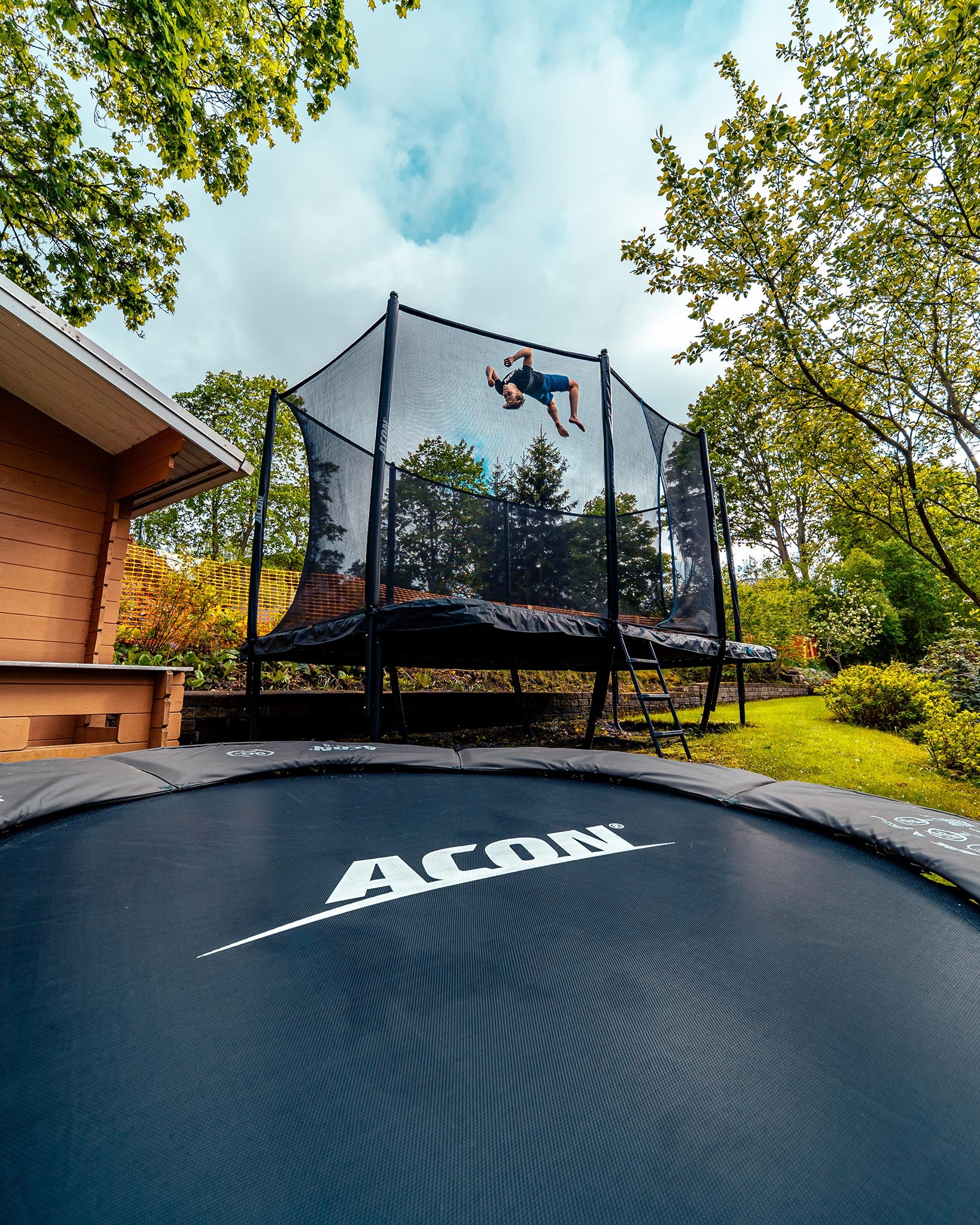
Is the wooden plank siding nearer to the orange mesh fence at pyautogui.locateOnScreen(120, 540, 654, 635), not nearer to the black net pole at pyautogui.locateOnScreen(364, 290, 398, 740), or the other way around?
the orange mesh fence at pyautogui.locateOnScreen(120, 540, 654, 635)

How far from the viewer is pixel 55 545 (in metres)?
2.48

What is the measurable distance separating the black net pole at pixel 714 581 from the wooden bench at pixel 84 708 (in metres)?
3.14

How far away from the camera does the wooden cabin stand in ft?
6.65

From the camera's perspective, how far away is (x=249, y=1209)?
0.34m

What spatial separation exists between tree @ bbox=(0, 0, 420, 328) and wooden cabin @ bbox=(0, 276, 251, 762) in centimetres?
187

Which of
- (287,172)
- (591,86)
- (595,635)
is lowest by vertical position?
(595,635)

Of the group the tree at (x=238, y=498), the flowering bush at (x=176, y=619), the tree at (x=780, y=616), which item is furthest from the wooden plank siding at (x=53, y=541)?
the tree at (x=238, y=498)

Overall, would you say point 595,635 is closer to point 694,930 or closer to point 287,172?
point 694,930

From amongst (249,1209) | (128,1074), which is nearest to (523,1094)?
(249,1209)

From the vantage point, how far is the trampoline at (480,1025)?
0.37 m

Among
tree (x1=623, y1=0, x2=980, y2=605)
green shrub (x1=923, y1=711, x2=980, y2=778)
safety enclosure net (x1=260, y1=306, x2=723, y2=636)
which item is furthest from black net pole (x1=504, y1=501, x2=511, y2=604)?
green shrub (x1=923, y1=711, x2=980, y2=778)

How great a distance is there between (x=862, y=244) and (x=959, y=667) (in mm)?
3470

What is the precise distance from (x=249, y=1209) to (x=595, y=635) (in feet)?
7.43

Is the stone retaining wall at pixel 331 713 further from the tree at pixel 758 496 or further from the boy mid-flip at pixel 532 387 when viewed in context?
the tree at pixel 758 496
